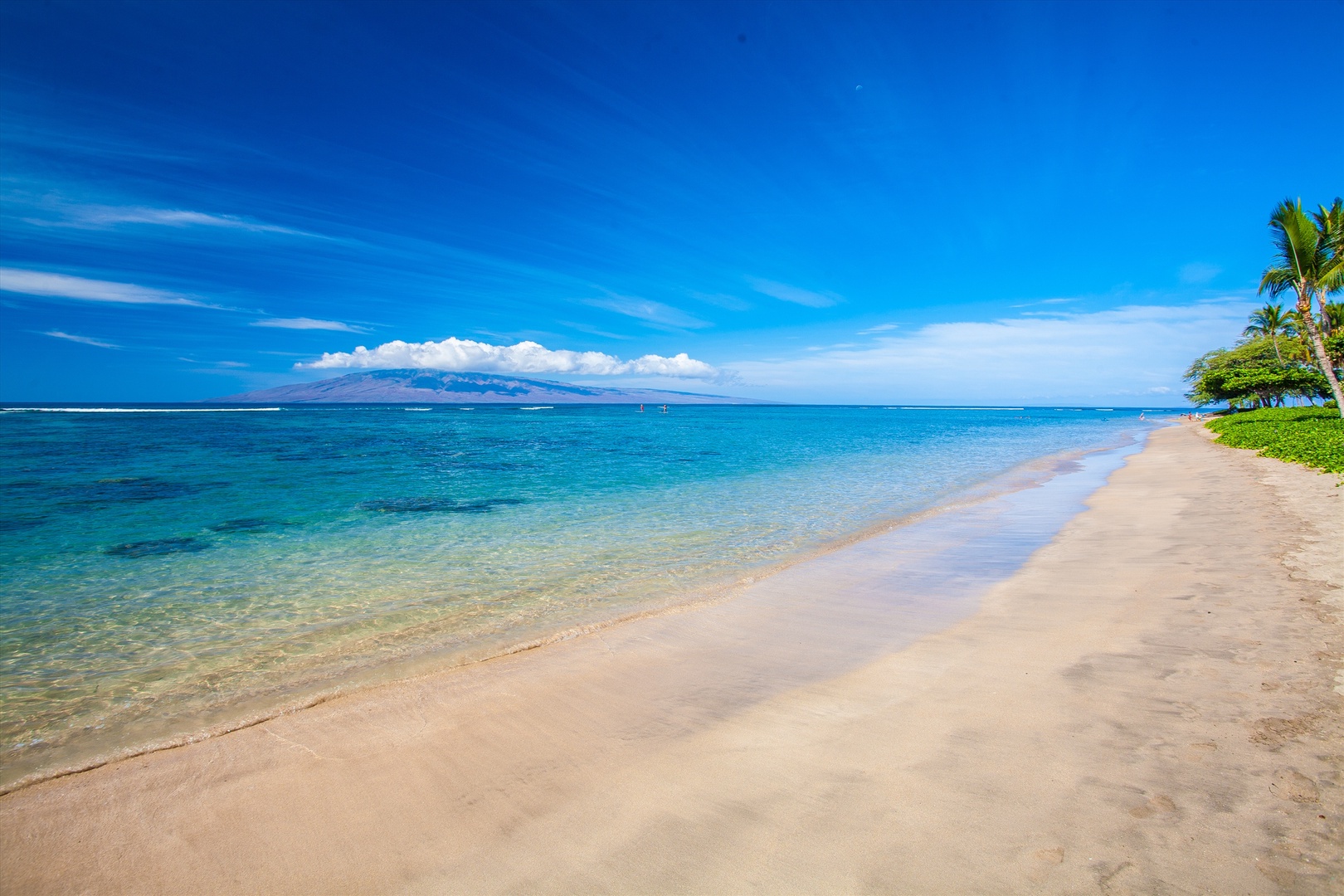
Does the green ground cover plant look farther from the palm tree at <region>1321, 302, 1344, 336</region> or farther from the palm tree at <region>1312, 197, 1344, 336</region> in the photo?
the palm tree at <region>1321, 302, 1344, 336</region>

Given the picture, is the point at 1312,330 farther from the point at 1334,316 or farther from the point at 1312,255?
the point at 1334,316

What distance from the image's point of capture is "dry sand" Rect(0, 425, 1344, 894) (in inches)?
123

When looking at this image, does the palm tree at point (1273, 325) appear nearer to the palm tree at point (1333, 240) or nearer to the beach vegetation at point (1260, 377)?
the beach vegetation at point (1260, 377)

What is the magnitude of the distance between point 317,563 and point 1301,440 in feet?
111

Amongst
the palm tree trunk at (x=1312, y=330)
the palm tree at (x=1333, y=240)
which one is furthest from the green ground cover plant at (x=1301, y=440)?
the palm tree at (x=1333, y=240)

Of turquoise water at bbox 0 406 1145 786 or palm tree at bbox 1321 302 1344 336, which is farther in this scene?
palm tree at bbox 1321 302 1344 336

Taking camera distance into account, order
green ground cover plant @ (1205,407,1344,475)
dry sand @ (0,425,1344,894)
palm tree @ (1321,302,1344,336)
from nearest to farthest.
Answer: dry sand @ (0,425,1344,894) → green ground cover plant @ (1205,407,1344,475) → palm tree @ (1321,302,1344,336)

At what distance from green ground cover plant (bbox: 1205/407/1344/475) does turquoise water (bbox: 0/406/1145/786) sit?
9209 millimetres

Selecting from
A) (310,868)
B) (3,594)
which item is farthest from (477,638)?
(3,594)

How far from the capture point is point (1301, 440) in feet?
72.5

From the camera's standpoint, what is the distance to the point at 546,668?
6203 mm

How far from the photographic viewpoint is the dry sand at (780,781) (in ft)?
10.3

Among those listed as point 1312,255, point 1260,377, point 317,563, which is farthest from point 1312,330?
point 317,563

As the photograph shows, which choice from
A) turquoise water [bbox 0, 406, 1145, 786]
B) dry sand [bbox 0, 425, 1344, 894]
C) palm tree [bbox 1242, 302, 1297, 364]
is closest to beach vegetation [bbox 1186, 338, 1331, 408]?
palm tree [bbox 1242, 302, 1297, 364]
